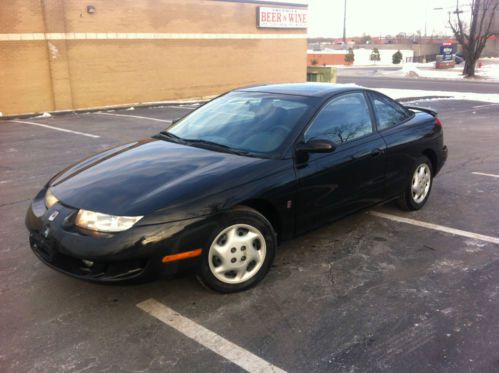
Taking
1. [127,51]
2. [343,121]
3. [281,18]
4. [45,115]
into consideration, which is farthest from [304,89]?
[281,18]

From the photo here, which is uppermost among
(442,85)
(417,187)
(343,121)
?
(343,121)

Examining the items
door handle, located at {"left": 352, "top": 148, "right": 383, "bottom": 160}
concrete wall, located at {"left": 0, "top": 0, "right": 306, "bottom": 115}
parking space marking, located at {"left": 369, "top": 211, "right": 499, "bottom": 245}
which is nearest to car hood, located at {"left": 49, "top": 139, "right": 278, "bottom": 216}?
door handle, located at {"left": 352, "top": 148, "right": 383, "bottom": 160}

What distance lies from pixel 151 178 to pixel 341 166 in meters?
1.70

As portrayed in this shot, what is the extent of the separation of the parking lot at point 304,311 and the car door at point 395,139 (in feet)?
1.65

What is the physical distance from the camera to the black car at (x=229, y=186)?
3223 millimetres

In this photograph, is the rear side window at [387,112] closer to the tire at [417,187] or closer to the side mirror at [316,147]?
the tire at [417,187]

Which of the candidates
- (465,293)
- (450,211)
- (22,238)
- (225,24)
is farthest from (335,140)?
(225,24)

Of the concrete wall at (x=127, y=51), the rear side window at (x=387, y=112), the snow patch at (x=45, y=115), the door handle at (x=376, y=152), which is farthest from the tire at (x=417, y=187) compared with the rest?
the concrete wall at (x=127, y=51)

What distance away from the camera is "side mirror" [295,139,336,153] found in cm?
391

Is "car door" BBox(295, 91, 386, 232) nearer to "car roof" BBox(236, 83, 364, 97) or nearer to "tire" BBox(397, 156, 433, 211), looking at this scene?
"car roof" BBox(236, 83, 364, 97)

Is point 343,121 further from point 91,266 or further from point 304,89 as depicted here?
point 91,266

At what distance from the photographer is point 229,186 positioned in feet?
11.6

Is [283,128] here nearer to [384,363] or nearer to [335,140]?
[335,140]

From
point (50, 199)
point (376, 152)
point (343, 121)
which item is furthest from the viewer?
point (376, 152)
